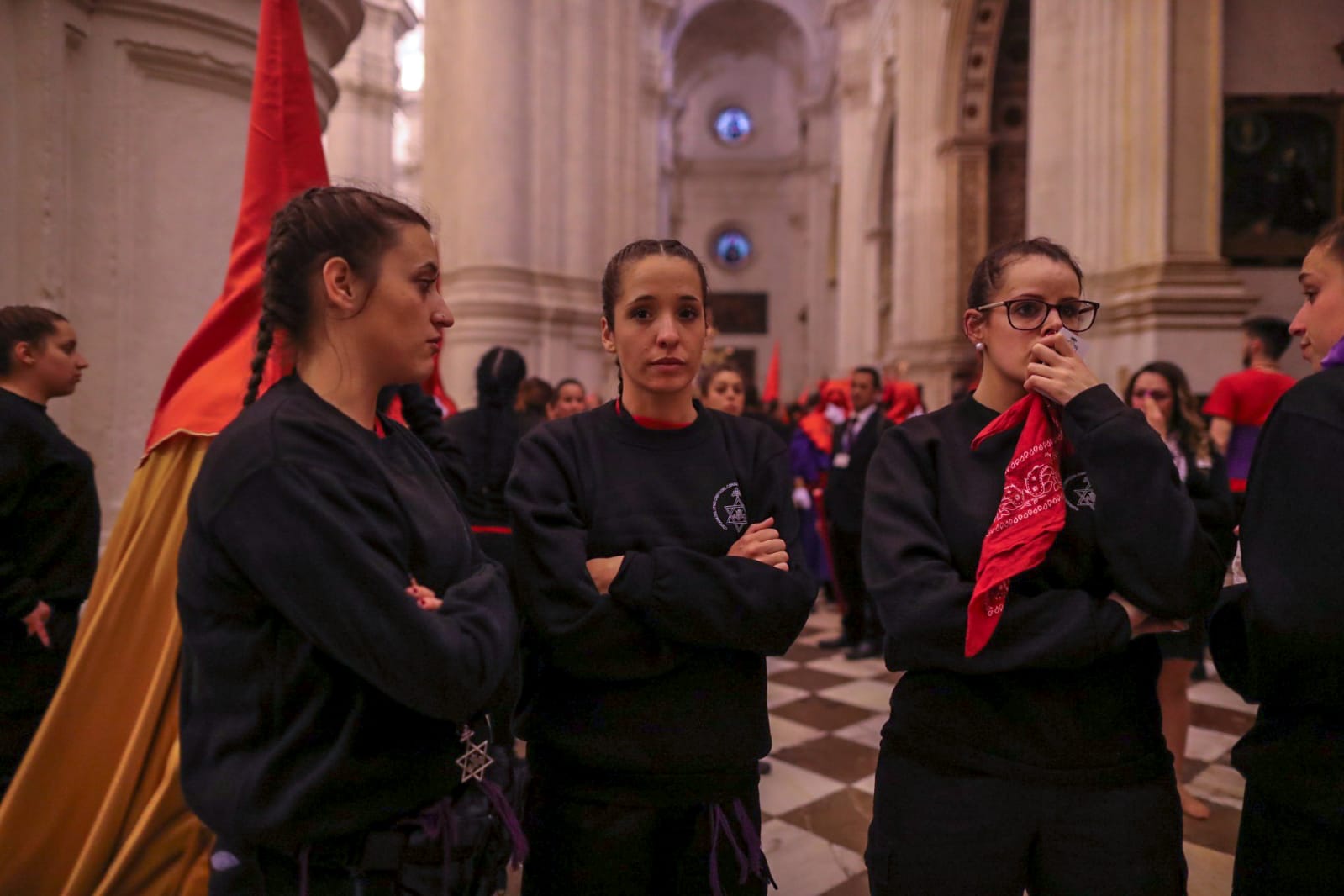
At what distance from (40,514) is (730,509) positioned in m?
1.91

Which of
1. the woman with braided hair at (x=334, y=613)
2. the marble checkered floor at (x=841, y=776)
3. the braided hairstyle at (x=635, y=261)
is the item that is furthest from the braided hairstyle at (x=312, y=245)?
the marble checkered floor at (x=841, y=776)

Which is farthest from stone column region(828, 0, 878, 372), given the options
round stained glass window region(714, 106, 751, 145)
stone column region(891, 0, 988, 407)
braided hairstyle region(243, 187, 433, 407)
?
braided hairstyle region(243, 187, 433, 407)

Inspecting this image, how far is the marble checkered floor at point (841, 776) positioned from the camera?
271 centimetres

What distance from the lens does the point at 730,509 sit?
1689 millimetres

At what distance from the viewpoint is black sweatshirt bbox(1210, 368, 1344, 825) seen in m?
1.31

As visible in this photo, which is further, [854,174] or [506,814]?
[854,174]

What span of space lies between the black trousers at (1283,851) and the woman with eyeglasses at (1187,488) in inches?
64.6

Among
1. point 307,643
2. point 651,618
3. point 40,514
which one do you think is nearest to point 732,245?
point 40,514

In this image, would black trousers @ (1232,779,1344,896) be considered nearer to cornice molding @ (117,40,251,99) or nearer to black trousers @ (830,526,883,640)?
cornice molding @ (117,40,251,99)

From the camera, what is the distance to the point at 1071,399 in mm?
1476

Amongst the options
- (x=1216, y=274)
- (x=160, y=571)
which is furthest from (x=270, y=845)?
(x=1216, y=274)

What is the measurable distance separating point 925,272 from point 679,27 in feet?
56.5

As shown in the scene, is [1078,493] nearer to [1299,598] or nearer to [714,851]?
[1299,598]

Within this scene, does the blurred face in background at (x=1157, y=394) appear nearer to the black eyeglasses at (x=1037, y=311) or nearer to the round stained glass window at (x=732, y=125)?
the black eyeglasses at (x=1037, y=311)
